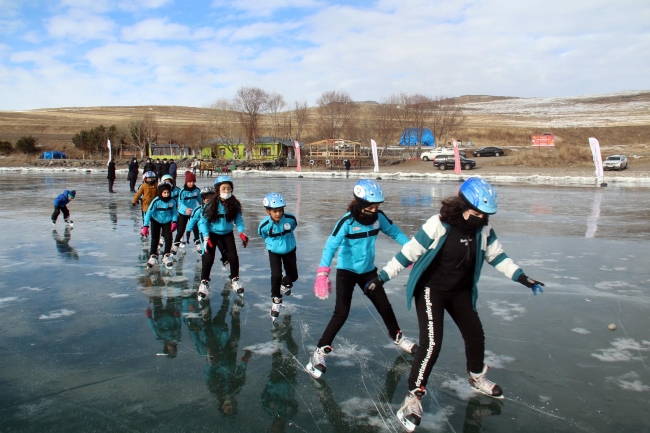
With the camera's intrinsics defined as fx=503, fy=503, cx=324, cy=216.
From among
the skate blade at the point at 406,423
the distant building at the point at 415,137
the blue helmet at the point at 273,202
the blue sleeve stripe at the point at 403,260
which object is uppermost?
the distant building at the point at 415,137

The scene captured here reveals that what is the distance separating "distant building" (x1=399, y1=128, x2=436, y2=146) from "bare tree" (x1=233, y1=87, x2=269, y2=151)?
20817 millimetres

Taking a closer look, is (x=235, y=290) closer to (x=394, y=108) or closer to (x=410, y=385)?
(x=410, y=385)

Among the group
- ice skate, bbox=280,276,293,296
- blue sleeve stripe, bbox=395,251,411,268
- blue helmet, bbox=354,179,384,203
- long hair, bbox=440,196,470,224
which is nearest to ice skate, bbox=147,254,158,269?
ice skate, bbox=280,276,293,296

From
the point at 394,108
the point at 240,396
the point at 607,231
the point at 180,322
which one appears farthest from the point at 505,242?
the point at 394,108

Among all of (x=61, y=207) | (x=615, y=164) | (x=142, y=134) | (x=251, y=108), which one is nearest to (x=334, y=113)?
(x=251, y=108)

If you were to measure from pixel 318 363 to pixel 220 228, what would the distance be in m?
2.73

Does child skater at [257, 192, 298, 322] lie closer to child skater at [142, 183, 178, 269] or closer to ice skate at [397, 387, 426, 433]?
ice skate at [397, 387, 426, 433]

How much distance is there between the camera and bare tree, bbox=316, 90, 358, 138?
81.4 meters

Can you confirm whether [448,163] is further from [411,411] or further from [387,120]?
[411,411]

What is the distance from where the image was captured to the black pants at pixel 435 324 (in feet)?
11.6

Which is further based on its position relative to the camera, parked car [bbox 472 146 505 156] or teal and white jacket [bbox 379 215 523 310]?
parked car [bbox 472 146 505 156]

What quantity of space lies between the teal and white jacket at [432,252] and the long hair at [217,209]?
308 centimetres

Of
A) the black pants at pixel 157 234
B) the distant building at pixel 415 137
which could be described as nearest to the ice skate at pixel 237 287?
the black pants at pixel 157 234

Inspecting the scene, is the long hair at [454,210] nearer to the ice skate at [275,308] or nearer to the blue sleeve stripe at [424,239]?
the blue sleeve stripe at [424,239]
